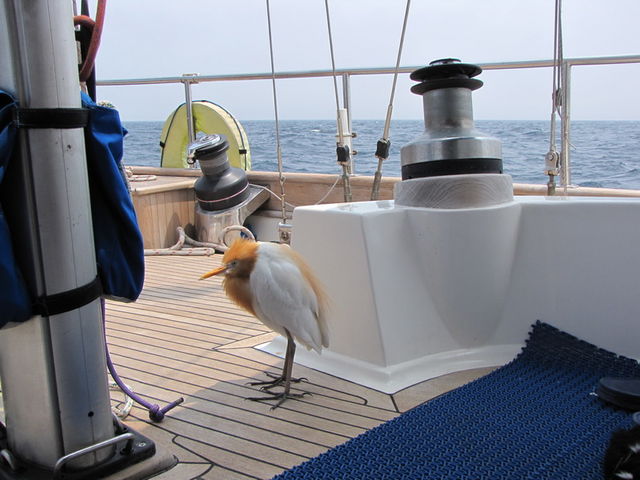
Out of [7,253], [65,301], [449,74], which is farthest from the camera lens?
[449,74]

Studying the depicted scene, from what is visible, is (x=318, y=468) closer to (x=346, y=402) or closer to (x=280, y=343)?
(x=346, y=402)

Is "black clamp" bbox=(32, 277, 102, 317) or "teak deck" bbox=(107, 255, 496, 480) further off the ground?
"black clamp" bbox=(32, 277, 102, 317)

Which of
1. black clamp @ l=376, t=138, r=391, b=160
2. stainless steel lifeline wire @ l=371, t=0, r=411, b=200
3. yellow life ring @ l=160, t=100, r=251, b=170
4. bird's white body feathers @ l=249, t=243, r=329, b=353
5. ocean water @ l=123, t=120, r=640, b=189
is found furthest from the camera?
ocean water @ l=123, t=120, r=640, b=189

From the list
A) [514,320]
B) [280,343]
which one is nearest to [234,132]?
[280,343]

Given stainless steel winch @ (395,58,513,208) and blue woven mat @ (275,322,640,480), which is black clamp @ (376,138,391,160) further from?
blue woven mat @ (275,322,640,480)


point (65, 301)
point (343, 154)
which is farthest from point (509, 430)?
point (343, 154)

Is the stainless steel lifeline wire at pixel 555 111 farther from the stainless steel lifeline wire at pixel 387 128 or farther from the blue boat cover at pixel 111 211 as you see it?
the blue boat cover at pixel 111 211

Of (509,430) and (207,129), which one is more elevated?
(207,129)

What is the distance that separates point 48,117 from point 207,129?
17.1 ft

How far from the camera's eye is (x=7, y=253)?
57.4 inches

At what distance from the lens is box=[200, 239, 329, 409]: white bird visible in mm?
2256

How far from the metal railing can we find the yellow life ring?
0.14 m

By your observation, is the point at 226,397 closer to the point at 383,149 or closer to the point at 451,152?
the point at 451,152

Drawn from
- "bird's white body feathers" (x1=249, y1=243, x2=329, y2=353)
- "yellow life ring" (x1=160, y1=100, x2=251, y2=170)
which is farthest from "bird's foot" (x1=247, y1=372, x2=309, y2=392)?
"yellow life ring" (x1=160, y1=100, x2=251, y2=170)
